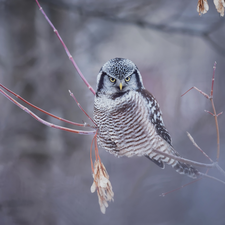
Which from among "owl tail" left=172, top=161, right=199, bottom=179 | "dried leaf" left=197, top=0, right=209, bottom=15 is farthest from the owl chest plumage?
"dried leaf" left=197, top=0, right=209, bottom=15

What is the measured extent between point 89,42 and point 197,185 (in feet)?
2.15

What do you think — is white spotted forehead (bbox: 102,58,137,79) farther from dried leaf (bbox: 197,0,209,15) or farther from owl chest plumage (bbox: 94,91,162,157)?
dried leaf (bbox: 197,0,209,15)

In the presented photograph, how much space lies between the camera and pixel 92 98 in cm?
74

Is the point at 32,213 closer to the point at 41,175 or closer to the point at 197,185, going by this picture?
the point at 41,175

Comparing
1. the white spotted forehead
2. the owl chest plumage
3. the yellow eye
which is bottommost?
the owl chest plumage

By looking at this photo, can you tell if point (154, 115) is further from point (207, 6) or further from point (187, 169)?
point (207, 6)

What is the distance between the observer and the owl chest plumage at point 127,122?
1.67 feet

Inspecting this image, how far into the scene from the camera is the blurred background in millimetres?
675

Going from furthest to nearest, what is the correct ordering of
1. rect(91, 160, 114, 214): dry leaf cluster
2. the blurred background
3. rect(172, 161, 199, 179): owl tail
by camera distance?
the blurred background, rect(172, 161, 199, 179): owl tail, rect(91, 160, 114, 214): dry leaf cluster

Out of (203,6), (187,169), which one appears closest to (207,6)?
(203,6)

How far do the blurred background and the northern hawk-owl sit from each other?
0.54 feet

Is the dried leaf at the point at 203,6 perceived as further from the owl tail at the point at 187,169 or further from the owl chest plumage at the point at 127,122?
the owl tail at the point at 187,169

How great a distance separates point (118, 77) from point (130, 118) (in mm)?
124

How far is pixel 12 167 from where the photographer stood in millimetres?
757
